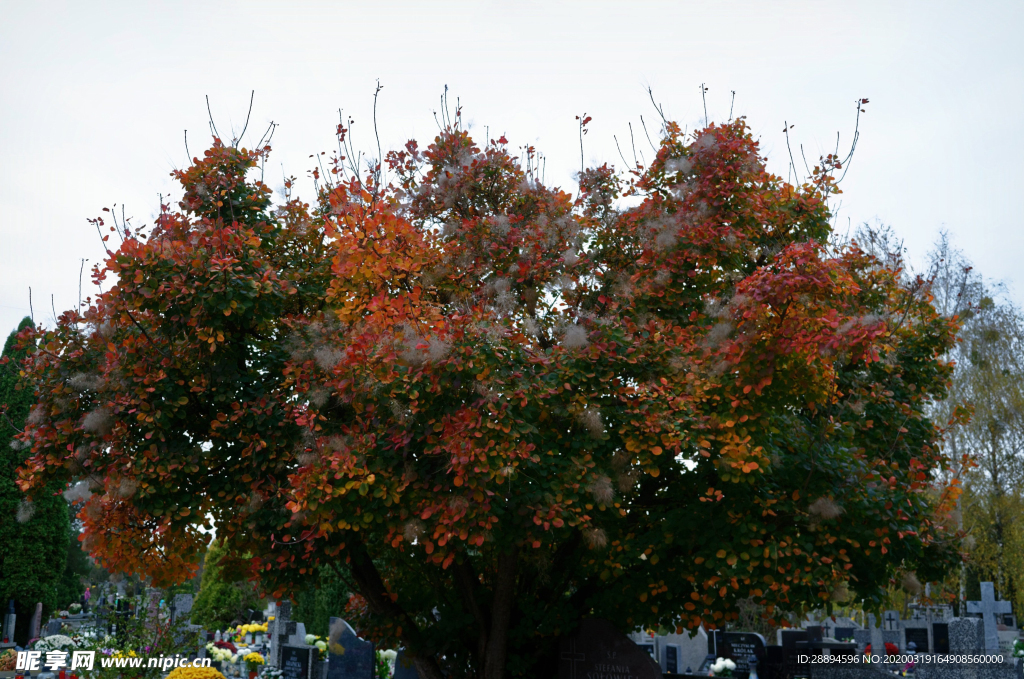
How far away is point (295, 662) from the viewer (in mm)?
14031

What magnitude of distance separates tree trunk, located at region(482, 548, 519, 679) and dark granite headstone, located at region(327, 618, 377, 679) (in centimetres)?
426

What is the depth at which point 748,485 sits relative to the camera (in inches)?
282

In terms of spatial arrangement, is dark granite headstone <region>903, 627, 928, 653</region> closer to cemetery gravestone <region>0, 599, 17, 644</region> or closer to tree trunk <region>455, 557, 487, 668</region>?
tree trunk <region>455, 557, 487, 668</region>

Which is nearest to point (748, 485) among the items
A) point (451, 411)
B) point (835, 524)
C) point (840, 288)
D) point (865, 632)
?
point (835, 524)

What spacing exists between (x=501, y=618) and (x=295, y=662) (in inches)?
283

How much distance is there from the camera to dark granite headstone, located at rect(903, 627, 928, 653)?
19.9m

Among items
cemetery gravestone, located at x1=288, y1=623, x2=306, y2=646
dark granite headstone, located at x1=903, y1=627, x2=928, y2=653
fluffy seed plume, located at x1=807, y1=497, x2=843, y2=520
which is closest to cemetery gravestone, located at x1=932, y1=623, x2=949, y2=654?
dark granite headstone, located at x1=903, y1=627, x2=928, y2=653

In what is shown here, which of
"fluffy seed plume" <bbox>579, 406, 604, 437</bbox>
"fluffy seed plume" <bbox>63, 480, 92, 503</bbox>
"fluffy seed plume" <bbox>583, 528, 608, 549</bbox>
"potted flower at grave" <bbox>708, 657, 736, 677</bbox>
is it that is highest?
"fluffy seed plume" <bbox>579, 406, 604, 437</bbox>

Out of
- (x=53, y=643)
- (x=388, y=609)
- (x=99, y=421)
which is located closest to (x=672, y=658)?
(x=388, y=609)

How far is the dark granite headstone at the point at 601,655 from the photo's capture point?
8.60m

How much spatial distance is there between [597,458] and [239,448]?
338 cm

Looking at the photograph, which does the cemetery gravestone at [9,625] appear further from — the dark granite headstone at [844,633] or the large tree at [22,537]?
the dark granite headstone at [844,633]

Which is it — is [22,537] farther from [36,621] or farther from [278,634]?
[278,634]

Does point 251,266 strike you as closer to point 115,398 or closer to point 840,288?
point 115,398
